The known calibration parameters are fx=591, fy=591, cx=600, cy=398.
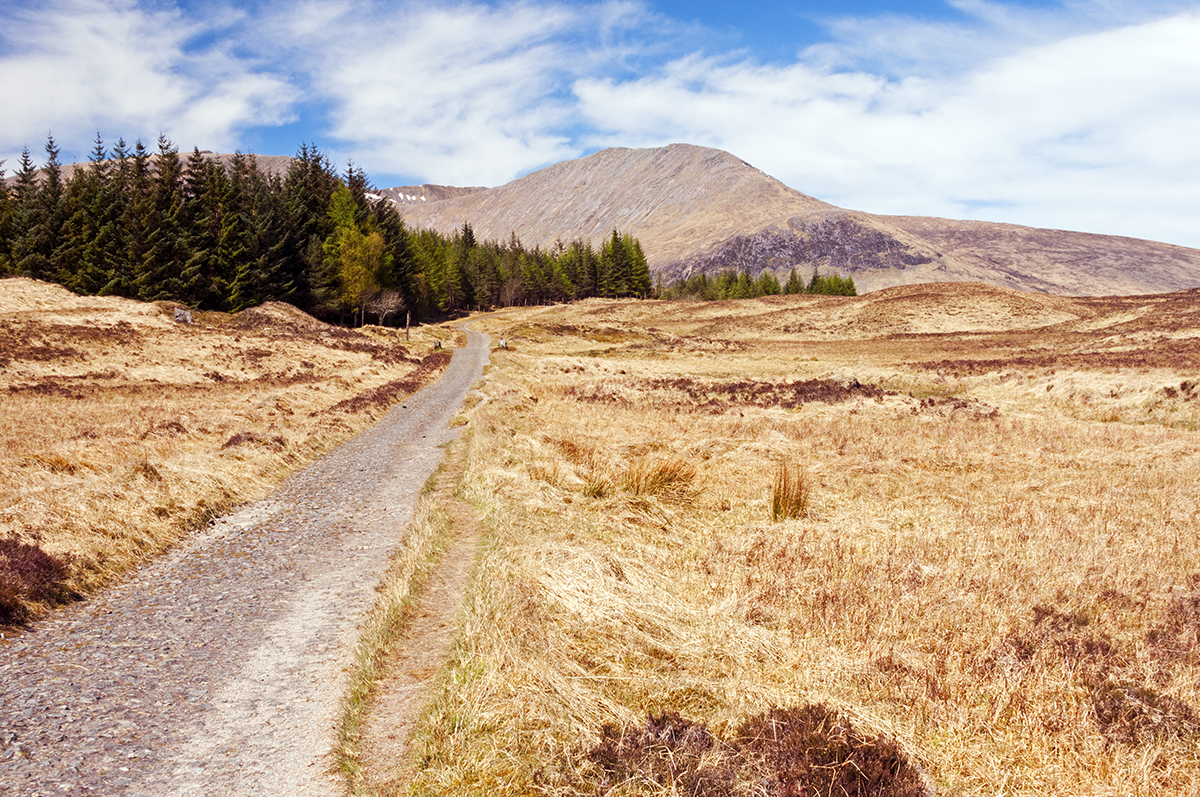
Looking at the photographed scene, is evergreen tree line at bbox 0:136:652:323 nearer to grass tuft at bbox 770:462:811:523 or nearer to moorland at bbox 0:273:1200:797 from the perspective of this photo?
moorland at bbox 0:273:1200:797

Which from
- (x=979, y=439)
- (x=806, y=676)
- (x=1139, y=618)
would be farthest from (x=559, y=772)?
(x=979, y=439)

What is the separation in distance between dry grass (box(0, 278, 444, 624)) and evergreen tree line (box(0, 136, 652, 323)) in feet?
21.9

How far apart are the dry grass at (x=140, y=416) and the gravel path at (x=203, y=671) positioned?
992 millimetres

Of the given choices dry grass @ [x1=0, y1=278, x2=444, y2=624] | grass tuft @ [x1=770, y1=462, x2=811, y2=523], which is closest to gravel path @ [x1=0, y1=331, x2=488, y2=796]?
dry grass @ [x1=0, y1=278, x2=444, y2=624]

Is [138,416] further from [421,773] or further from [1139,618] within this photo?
[1139,618]

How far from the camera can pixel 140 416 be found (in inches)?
882

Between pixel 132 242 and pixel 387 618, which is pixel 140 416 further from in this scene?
pixel 132 242

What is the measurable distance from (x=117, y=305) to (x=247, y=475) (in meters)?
53.7

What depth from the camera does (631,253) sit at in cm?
14362

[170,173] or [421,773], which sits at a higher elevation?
[170,173]

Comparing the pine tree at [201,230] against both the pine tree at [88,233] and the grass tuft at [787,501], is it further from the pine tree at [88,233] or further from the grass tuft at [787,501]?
the grass tuft at [787,501]

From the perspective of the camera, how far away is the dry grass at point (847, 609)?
460 cm

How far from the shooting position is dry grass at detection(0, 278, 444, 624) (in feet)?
29.2

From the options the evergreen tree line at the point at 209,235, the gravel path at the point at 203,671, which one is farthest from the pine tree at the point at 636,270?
the gravel path at the point at 203,671
